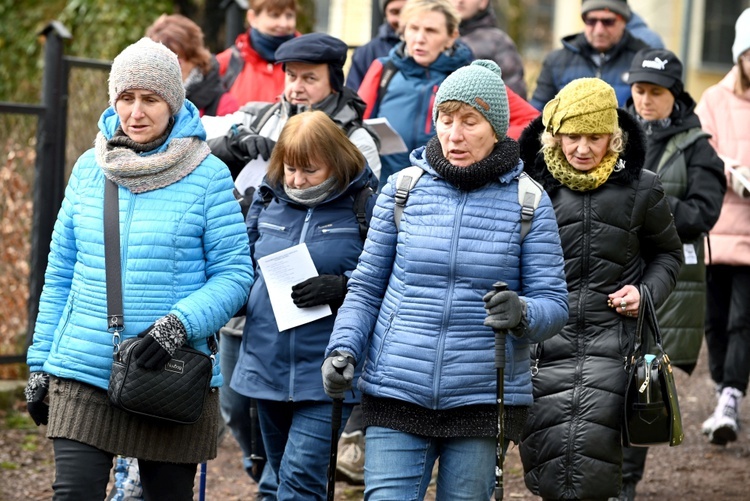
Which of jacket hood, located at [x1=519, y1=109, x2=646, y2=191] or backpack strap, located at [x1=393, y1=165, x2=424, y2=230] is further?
jacket hood, located at [x1=519, y1=109, x2=646, y2=191]

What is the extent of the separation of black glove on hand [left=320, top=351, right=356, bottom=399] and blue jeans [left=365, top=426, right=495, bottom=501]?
0.26m

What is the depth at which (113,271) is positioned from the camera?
460 cm

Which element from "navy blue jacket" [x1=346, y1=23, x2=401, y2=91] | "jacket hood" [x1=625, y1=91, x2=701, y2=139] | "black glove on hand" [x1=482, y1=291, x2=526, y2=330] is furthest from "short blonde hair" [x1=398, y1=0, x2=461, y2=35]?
"black glove on hand" [x1=482, y1=291, x2=526, y2=330]

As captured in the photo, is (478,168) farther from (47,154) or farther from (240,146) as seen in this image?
(47,154)

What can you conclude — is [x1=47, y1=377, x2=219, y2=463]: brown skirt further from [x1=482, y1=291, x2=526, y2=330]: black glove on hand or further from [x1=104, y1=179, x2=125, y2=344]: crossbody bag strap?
[x1=482, y1=291, x2=526, y2=330]: black glove on hand

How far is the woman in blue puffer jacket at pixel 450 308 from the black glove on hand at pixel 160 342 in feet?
1.74

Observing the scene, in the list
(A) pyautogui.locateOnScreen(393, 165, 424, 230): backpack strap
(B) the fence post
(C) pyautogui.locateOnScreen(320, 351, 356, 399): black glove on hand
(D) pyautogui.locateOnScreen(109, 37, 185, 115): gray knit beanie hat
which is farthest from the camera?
(B) the fence post

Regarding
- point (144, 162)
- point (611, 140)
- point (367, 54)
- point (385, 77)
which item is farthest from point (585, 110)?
point (367, 54)

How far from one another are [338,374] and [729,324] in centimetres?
418

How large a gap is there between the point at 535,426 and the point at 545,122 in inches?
49.8

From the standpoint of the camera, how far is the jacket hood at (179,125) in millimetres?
4797

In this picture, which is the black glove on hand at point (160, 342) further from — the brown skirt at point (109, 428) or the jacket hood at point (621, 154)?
the jacket hood at point (621, 154)

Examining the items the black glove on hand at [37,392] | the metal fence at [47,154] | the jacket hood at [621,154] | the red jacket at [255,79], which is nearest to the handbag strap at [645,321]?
the jacket hood at [621,154]

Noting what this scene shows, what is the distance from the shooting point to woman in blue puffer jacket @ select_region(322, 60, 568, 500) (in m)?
4.44
